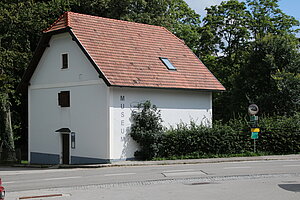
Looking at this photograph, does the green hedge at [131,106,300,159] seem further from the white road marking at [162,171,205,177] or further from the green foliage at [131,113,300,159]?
the white road marking at [162,171,205,177]

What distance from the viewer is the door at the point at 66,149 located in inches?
1109

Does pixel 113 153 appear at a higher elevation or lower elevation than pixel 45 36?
lower

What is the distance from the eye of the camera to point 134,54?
28.1 meters

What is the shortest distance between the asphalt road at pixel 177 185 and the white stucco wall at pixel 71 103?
733 cm

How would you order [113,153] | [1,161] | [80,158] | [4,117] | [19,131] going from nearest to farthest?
[113,153], [80,158], [1,161], [4,117], [19,131]

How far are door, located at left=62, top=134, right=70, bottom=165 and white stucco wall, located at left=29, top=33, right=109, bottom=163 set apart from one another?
0.95ft

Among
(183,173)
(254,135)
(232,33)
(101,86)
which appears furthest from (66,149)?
(232,33)

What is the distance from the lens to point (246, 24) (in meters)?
45.2

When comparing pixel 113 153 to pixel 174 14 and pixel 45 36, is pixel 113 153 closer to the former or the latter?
pixel 45 36

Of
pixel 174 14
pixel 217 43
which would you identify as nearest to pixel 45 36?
pixel 174 14

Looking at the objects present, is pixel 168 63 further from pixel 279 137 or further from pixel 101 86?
pixel 279 137

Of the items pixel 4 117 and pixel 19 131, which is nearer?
pixel 4 117

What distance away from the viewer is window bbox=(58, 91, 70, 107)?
92.1ft

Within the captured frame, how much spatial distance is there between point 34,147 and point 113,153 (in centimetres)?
756
